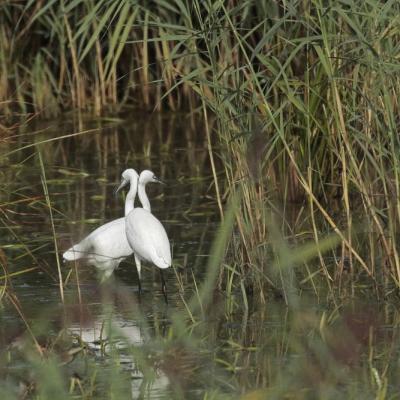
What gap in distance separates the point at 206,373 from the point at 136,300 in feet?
4.30

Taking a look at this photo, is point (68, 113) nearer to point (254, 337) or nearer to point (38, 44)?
point (38, 44)

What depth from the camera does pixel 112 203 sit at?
8414 millimetres

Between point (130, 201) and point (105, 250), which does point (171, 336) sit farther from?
point (130, 201)

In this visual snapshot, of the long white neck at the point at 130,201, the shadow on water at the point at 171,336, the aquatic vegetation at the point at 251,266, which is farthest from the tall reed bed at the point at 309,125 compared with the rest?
the long white neck at the point at 130,201

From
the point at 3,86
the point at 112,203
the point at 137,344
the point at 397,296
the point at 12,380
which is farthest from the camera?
the point at 3,86

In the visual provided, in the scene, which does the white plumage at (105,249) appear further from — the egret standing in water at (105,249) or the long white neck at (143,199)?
the long white neck at (143,199)

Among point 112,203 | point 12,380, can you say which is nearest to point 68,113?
point 112,203

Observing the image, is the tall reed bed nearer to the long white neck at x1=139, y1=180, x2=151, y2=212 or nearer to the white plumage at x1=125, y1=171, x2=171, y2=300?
the white plumage at x1=125, y1=171, x2=171, y2=300

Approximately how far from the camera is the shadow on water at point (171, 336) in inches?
186

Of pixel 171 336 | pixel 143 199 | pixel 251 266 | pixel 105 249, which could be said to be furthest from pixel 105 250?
pixel 171 336

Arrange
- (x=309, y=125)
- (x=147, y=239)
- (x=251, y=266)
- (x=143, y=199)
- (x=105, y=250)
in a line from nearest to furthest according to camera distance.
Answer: (x=309, y=125), (x=251, y=266), (x=147, y=239), (x=105, y=250), (x=143, y=199)

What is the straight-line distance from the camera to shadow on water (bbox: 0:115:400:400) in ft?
15.5

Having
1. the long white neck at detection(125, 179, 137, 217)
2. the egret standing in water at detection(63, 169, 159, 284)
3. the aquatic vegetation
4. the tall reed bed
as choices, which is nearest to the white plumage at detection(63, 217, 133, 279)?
the egret standing in water at detection(63, 169, 159, 284)

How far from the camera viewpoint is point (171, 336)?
17.8ft
